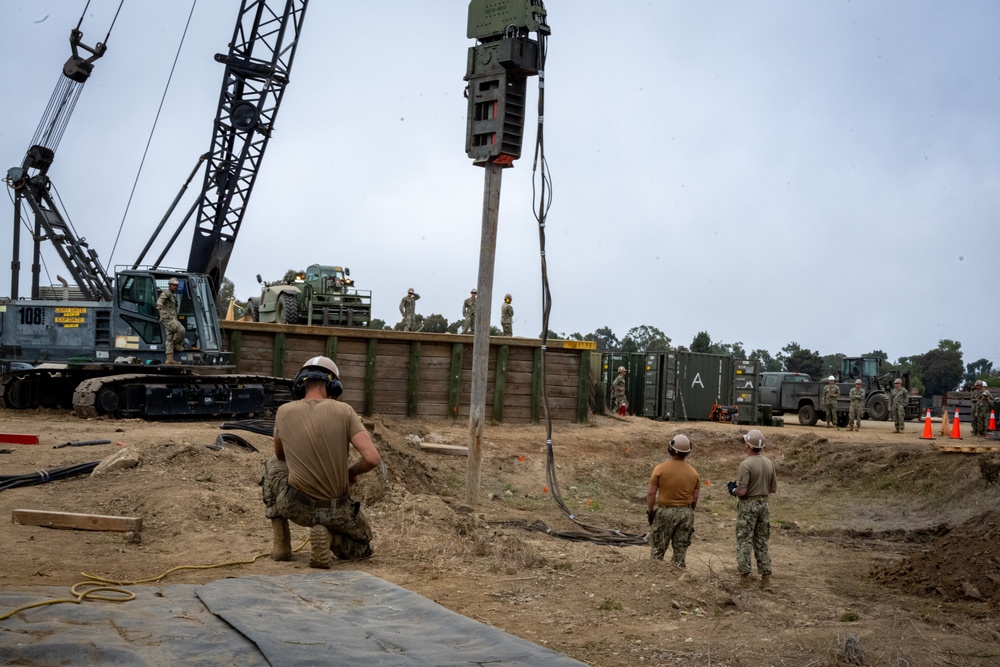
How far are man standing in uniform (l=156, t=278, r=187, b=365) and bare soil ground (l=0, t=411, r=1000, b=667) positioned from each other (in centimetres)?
201

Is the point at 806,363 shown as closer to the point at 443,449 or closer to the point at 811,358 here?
the point at 811,358

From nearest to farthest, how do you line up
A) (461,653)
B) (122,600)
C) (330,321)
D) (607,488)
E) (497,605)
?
(461,653)
(122,600)
(497,605)
(607,488)
(330,321)

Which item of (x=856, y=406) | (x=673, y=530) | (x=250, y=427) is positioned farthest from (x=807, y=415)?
(x=673, y=530)

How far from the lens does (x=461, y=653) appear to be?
5.51m

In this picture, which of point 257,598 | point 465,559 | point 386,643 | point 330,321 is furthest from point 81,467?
point 330,321

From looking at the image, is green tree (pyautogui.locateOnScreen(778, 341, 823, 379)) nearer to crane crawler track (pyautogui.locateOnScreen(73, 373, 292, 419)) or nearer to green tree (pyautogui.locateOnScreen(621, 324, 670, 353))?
green tree (pyautogui.locateOnScreen(621, 324, 670, 353))

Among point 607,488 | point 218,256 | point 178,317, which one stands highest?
point 218,256

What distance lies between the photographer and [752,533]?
1062cm

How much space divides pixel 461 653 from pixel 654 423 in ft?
74.5

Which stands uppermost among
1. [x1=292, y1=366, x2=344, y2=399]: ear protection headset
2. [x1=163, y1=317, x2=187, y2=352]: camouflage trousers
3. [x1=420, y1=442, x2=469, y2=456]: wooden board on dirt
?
[x1=163, y1=317, x2=187, y2=352]: camouflage trousers

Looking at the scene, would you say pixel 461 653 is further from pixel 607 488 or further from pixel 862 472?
pixel 862 472

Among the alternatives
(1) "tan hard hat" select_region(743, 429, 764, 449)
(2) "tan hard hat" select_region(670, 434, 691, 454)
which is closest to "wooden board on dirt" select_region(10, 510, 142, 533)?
(2) "tan hard hat" select_region(670, 434, 691, 454)

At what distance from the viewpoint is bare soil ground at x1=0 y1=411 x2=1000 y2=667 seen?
684cm

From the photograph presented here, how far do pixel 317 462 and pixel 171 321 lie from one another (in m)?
13.0
